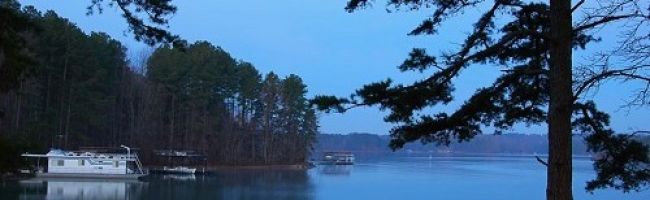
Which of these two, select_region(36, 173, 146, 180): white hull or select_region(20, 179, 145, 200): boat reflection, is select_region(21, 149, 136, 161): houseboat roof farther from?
select_region(20, 179, 145, 200): boat reflection

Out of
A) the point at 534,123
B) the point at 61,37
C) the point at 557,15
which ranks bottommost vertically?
the point at 534,123

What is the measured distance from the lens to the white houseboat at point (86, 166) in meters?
48.2

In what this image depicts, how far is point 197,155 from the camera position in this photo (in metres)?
62.9

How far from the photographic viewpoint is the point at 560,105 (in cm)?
666

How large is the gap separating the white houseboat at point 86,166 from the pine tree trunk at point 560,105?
44.1 metres

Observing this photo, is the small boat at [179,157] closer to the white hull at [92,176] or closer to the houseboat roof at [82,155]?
the houseboat roof at [82,155]

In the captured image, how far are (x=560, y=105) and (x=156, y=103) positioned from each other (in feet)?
192

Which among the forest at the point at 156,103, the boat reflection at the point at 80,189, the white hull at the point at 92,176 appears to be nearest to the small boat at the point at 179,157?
the forest at the point at 156,103

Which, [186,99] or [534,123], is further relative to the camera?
[186,99]

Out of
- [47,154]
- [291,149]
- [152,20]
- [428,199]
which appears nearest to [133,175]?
[47,154]

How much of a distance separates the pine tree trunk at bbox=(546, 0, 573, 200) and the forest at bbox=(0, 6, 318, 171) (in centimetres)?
3645

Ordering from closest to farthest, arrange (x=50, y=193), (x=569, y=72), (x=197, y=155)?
(x=569, y=72), (x=50, y=193), (x=197, y=155)

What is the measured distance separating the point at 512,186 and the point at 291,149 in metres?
35.9

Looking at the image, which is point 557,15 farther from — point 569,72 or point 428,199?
point 428,199
